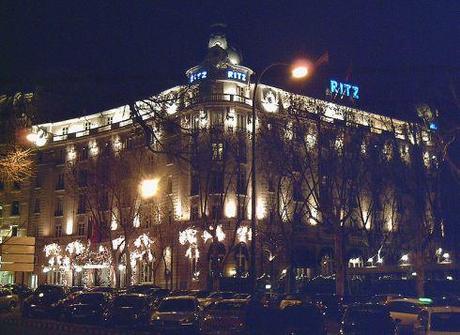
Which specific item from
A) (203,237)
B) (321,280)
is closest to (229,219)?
(203,237)

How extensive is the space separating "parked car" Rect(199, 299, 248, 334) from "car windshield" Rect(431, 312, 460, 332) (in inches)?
339

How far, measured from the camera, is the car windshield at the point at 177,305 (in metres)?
22.5

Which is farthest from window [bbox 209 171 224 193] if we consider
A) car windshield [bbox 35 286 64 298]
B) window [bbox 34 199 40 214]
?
window [bbox 34 199 40 214]

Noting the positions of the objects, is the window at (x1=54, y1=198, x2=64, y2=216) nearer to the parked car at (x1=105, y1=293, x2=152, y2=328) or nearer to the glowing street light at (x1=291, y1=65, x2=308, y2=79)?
the parked car at (x1=105, y1=293, x2=152, y2=328)

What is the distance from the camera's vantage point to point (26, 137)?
14586mm

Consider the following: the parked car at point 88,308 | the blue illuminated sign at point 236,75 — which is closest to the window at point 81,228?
the blue illuminated sign at point 236,75

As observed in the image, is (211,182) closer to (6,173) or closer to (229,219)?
(229,219)

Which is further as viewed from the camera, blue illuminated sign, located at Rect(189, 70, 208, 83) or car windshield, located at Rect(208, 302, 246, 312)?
blue illuminated sign, located at Rect(189, 70, 208, 83)

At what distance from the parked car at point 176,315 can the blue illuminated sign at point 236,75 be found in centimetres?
3988

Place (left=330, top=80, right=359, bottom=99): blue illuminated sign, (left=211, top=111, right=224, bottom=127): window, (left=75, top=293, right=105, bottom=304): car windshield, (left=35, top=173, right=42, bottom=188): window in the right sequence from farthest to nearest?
(left=35, top=173, right=42, bottom=188): window → (left=330, top=80, right=359, bottom=99): blue illuminated sign → (left=211, top=111, right=224, bottom=127): window → (left=75, top=293, right=105, bottom=304): car windshield

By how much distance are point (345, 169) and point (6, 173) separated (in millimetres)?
31809

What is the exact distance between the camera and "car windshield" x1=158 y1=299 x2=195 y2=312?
22.5 m

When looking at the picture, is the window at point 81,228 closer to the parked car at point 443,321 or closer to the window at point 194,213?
the window at point 194,213

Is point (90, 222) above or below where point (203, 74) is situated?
below
